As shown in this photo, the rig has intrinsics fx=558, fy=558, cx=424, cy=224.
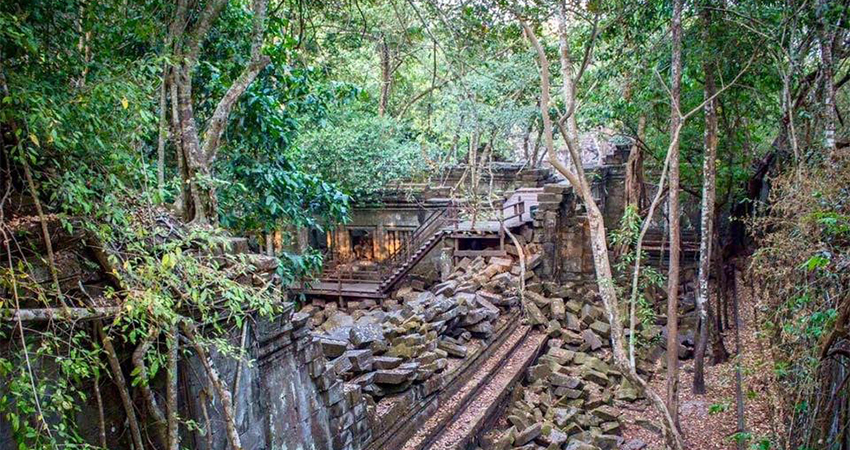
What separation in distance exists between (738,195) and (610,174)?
552 cm

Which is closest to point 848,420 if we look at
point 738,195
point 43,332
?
point 43,332

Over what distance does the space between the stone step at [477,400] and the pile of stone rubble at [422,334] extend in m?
0.48

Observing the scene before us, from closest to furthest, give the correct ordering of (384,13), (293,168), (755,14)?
1. (293,168)
2. (755,14)
3. (384,13)

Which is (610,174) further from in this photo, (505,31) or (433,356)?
(433,356)

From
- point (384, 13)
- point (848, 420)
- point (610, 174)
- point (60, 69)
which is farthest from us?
point (610, 174)

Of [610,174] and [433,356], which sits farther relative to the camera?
[610,174]

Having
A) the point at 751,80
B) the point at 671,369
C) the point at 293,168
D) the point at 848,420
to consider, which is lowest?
the point at 671,369

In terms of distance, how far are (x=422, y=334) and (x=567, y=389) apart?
126 inches

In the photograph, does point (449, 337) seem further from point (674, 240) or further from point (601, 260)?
point (674, 240)

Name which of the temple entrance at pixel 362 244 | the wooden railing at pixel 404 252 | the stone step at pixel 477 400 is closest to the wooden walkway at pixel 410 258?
the wooden railing at pixel 404 252

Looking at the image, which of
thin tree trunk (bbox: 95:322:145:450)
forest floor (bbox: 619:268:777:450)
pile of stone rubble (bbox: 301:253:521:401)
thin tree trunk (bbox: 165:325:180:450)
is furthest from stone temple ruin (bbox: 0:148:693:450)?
forest floor (bbox: 619:268:777:450)

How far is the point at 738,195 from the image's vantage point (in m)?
13.7

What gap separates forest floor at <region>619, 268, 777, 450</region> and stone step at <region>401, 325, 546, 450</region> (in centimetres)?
214

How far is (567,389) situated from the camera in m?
10.4
